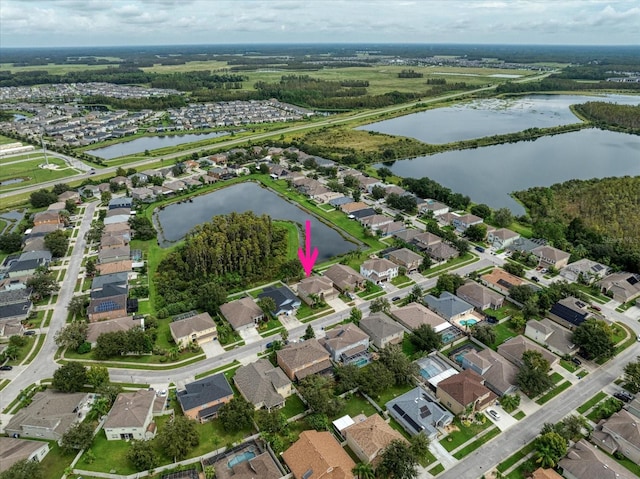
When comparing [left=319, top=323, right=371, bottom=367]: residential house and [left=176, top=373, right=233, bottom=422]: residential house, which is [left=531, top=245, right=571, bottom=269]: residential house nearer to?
[left=319, top=323, right=371, bottom=367]: residential house

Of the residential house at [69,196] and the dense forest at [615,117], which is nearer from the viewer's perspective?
the residential house at [69,196]

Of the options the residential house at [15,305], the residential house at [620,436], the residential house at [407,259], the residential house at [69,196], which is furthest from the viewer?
A: the residential house at [69,196]

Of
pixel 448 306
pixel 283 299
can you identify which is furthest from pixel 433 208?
pixel 283 299

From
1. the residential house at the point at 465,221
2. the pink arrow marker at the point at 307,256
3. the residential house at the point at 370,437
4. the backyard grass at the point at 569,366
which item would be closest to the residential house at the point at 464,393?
the residential house at the point at 370,437

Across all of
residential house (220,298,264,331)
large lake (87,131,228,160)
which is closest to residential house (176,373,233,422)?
residential house (220,298,264,331)

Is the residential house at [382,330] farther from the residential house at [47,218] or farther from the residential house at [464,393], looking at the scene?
the residential house at [47,218]

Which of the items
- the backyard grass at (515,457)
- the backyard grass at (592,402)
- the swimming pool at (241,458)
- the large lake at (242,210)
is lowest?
the large lake at (242,210)
